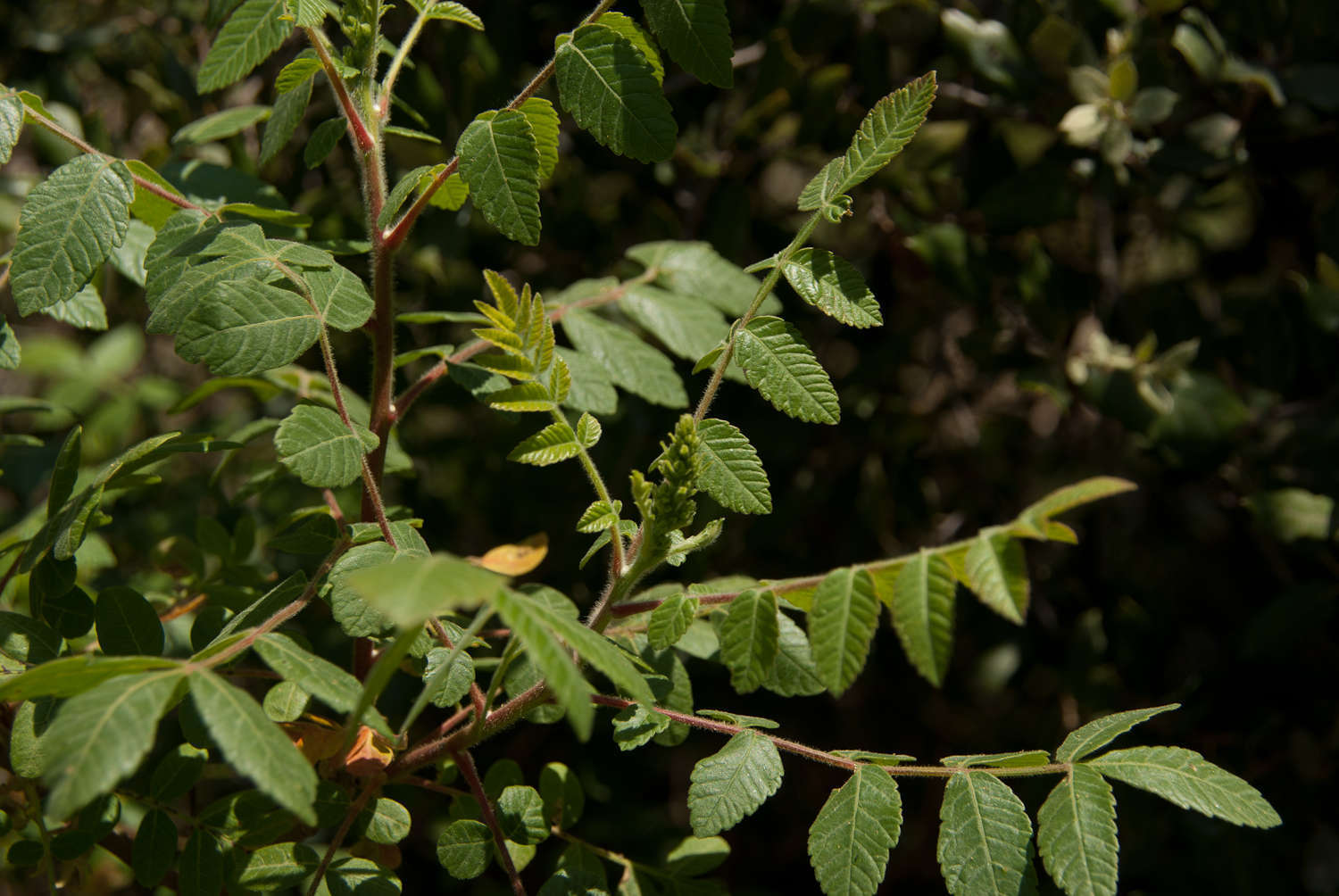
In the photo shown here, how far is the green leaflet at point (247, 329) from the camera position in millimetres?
978

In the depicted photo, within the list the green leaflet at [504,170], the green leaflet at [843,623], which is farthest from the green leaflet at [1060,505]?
the green leaflet at [504,170]

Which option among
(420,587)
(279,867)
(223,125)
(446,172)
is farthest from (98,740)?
(223,125)

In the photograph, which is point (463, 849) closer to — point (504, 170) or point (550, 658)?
point (550, 658)

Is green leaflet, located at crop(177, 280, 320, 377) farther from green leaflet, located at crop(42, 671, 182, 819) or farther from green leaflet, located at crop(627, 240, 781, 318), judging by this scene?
green leaflet, located at crop(627, 240, 781, 318)

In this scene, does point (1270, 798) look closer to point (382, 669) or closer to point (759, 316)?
point (759, 316)

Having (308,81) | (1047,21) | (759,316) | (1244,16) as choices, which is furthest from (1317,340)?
(308,81)

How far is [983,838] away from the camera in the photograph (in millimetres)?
960

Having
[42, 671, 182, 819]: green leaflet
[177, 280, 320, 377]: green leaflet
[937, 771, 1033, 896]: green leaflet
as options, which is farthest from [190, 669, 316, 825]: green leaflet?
[937, 771, 1033, 896]: green leaflet

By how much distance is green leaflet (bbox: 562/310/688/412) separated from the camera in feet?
4.50

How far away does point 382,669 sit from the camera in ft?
2.50

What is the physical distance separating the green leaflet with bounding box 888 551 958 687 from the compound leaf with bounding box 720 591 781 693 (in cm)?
12

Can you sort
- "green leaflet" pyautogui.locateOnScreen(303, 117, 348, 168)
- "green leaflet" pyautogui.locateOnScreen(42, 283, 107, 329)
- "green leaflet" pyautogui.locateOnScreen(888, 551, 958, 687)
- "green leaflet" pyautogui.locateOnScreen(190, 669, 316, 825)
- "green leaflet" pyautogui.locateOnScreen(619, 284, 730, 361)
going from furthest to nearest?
"green leaflet" pyautogui.locateOnScreen(619, 284, 730, 361)
"green leaflet" pyautogui.locateOnScreen(42, 283, 107, 329)
"green leaflet" pyautogui.locateOnScreen(303, 117, 348, 168)
"green leaflet" pyautogui.locateOnScreen(888, 551, 958, 687)
"green leaflet" pyautogui.locateOnScreen(190, 669, 316, 825)

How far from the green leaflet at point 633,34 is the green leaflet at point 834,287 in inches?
9.6

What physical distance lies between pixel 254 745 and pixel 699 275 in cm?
100
